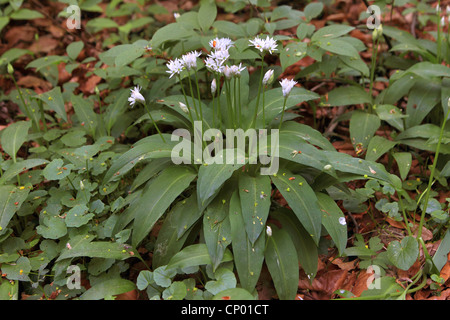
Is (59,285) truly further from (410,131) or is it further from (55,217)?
(410,131)

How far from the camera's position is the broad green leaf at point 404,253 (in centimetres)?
197

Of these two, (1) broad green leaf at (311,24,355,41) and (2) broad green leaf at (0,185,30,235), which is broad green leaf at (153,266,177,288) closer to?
(2) broad green leaf at (0,185,30,235)

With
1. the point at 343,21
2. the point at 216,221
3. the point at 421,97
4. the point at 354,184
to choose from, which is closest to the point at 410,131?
the point at 421,97

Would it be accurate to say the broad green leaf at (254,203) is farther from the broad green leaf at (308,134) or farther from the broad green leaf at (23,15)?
the broad green leaf at (23,15)

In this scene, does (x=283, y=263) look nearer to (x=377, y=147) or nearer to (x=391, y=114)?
(x=377, y=147)

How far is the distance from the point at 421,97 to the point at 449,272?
1.28 metres

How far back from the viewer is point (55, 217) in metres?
2.30

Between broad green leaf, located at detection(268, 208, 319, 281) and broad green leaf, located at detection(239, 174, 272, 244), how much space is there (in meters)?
0.26

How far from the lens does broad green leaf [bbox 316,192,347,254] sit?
6.70 feet

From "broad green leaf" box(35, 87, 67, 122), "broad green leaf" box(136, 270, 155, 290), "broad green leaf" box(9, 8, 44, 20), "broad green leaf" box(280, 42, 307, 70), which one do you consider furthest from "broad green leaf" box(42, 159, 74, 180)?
"broad green leaf" box(9, 8, 44, 20)

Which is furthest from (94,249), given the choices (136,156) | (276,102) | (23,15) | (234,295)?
(23,15)

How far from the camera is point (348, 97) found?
2859mm

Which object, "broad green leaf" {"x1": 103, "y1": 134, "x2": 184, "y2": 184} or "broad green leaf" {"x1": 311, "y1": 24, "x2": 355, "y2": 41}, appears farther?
"broad green leaf" {"x1": 311, "y1": 24, "x2": 355, "y2": 41}

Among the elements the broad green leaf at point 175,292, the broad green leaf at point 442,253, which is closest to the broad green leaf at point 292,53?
the broad green leaf at point 442,253
